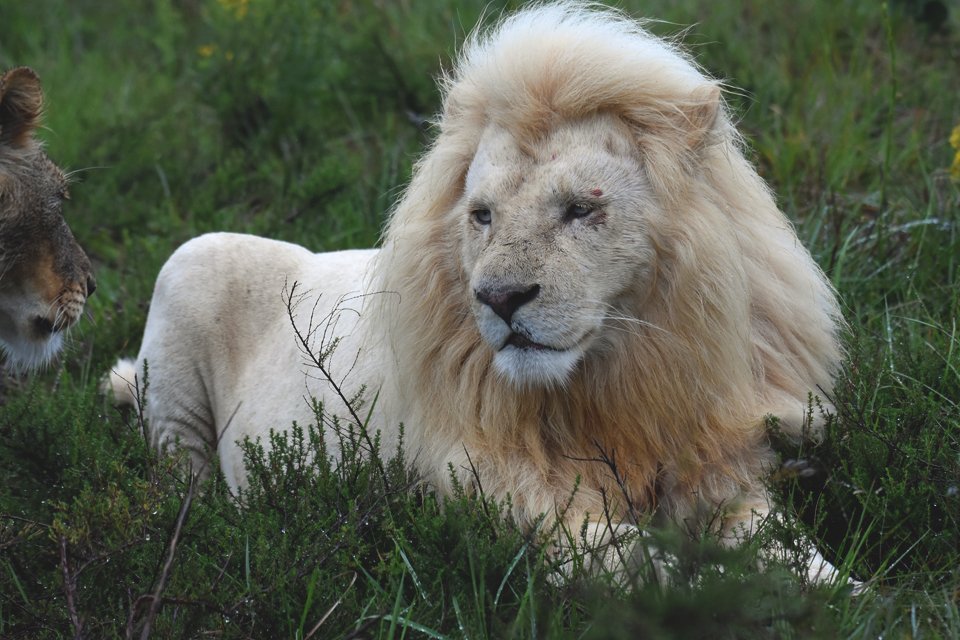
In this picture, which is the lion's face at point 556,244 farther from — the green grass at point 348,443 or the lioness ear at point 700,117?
the green grass at point 348,443

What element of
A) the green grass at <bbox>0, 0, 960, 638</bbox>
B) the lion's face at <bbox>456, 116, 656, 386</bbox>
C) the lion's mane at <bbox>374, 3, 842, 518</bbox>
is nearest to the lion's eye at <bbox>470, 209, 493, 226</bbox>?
the lion's face at <bbox>456, 116, 656, 386</bbox>

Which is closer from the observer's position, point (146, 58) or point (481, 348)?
point (481, 348)

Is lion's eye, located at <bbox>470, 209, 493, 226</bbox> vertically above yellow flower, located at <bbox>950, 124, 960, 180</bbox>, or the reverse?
lion's eye, located at <bbox>470, 209, 493, 226</bbox>

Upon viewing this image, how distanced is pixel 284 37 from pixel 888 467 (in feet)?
15.1

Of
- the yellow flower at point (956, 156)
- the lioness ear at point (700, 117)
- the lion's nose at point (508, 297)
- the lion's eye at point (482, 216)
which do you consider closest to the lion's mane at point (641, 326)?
the lioness ear at point (700, 117)

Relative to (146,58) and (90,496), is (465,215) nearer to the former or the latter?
(90,496)

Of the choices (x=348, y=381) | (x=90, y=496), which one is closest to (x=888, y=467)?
(x=348, y=381)

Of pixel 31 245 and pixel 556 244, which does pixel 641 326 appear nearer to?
pixel 556 244

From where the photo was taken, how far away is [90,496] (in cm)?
305

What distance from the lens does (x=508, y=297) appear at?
2.94 m

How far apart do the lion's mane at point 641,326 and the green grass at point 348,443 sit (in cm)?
17

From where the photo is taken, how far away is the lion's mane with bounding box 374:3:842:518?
3.15m

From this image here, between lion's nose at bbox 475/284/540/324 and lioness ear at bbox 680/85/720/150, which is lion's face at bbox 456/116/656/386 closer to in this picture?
lion's nose at bbox 475/284/540/324

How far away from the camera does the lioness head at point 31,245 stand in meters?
3.53
